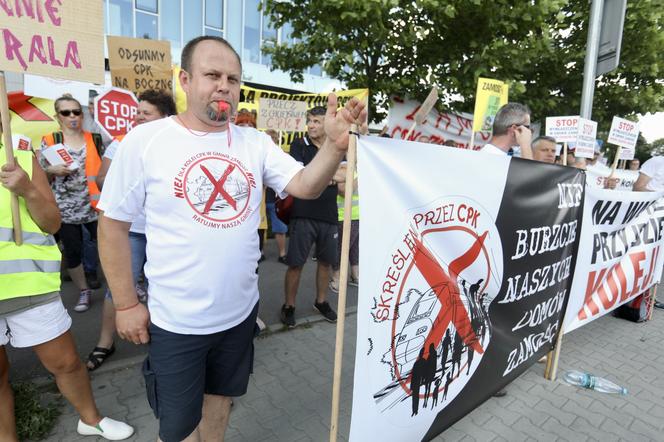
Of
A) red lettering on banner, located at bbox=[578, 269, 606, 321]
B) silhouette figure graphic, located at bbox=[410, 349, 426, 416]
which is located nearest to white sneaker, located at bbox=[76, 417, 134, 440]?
silhouette figure graphic, located at bbox=[410, 349, 426, 416]

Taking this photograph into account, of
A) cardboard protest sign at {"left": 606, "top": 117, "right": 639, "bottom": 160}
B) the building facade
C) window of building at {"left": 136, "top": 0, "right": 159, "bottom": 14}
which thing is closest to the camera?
cardboard protest sign at {"left": 606, "top": 117, "right": 639, "bottom": 160}

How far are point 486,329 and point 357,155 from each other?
4.29 feet

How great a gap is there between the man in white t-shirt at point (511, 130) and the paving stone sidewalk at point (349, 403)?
5.91 feet

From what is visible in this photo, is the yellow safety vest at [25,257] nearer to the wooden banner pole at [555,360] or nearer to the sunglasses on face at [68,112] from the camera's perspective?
the sunglasses on face at [68,112]

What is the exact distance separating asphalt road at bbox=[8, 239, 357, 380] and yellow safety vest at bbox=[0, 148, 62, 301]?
138 centimetres

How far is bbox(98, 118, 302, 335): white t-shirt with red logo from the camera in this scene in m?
1.50

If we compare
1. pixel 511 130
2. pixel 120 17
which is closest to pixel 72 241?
pixel 511 130

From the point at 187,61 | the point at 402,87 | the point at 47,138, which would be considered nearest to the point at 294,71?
the point at 402,87

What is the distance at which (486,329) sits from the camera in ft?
7.18

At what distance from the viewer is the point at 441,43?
7699 millimetres

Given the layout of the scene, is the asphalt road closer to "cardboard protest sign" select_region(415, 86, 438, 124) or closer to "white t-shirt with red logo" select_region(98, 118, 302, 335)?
"white t-shirt with red logo" select_region(98, 118, 302, 335)

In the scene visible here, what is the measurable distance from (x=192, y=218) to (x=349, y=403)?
6.32ft

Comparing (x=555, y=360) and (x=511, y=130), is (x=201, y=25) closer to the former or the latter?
(x=511, y=130)

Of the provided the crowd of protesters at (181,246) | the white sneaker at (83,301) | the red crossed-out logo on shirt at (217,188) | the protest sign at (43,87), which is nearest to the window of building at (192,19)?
the protest sign at (43,87)
